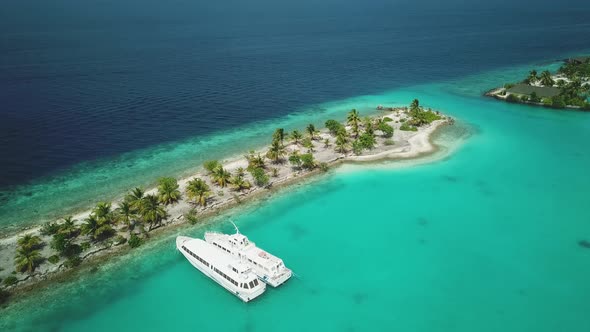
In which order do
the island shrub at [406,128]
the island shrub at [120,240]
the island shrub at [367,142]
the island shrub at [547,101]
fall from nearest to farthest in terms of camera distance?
the island shrub at [120,240], the island shrub at [367,142], the island shrub at [406,128], the island shrub at [547,101]

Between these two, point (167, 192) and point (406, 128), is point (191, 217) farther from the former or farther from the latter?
point (406, 128)

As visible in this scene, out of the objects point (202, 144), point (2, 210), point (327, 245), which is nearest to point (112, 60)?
point (202, 144)

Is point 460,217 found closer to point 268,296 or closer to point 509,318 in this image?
point 509,318

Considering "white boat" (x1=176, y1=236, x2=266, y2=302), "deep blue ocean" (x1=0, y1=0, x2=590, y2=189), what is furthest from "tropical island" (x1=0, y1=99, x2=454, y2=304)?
"deep blue ocean" (x1=0, y1=0, x2=590, y2=189)

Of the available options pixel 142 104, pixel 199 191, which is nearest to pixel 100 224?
pixel 199 191

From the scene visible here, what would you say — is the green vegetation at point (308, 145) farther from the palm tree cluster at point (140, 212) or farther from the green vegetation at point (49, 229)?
the green vegetation at point (49, 229)

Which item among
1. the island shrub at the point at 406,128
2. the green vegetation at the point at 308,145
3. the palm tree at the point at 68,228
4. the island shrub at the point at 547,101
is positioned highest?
the palm tree at the point at 68,228

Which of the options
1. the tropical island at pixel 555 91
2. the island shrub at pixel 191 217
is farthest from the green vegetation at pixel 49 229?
the tropical island at pixel 555 91
